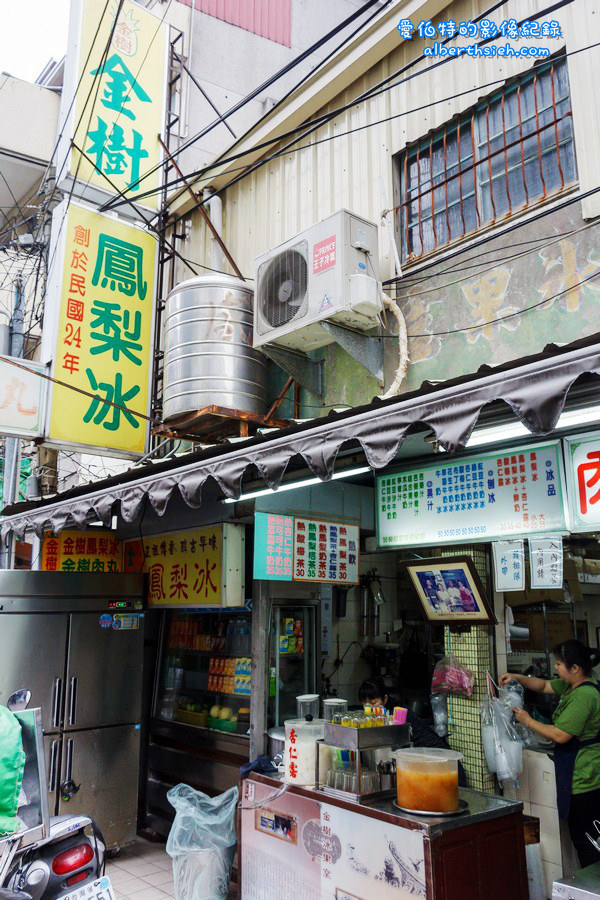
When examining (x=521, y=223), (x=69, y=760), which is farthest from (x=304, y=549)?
(x=69, y=760)

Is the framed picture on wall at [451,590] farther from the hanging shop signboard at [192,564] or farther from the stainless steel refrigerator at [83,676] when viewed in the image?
the stainless steel refrigerator at [83,676]

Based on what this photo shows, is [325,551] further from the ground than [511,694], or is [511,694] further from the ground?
[325,551]

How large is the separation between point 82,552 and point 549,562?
561 cm

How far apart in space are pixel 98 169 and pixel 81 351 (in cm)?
216

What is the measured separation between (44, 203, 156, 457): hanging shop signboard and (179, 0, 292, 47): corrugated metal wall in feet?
22.8

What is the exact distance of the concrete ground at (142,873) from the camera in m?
6.51

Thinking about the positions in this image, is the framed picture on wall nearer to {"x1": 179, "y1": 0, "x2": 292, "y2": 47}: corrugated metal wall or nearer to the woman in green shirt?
the woman in green shirt

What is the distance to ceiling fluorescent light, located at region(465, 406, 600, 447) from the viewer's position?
A: 13.3 feet

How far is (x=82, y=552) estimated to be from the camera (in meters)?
8.49

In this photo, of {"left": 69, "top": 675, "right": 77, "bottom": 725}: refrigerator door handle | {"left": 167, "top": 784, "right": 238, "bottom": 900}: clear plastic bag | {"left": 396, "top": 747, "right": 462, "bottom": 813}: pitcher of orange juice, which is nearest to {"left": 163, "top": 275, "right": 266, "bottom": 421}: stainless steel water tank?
{"left": 69, "top": 675, "right": 77, "bottom": 725}: refrigerator door handle

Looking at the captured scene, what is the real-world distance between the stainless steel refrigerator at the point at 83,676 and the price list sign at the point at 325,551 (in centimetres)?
308

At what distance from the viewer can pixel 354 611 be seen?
432 inches

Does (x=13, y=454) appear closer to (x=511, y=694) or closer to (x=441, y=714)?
(x=441, y=714)

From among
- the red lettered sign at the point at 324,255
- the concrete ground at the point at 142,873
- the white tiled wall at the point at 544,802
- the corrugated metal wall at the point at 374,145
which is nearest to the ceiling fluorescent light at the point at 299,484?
the red lettered sign at the point at 324,255
